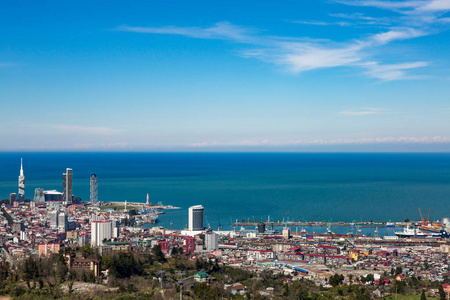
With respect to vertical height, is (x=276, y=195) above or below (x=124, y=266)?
below

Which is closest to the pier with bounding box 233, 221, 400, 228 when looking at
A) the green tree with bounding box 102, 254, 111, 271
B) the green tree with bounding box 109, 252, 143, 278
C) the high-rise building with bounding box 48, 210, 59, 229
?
the high-rise building with bounding box 48, 210, 59, 229

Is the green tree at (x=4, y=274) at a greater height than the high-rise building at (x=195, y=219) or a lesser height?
greater

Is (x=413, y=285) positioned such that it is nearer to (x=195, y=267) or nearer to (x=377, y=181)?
(x=195, y=267)

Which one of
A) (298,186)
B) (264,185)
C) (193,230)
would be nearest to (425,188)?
(298,186)

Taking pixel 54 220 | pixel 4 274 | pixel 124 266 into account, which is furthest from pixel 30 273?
pixel 54 220

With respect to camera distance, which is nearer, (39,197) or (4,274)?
(4,274)

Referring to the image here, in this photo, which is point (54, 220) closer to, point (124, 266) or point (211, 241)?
point (211, 241)

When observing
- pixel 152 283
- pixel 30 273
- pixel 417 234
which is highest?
pixel 30 273

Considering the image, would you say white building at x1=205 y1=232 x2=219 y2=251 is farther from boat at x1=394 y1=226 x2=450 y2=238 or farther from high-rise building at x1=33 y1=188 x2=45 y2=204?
high-rise building at x1=33 y1=188 x2=45 y2=204

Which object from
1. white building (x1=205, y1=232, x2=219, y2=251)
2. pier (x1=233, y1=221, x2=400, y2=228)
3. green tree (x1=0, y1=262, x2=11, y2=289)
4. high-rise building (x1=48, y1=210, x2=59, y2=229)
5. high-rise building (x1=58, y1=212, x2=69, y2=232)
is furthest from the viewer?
pier (x1=233, y1=221, x2=400, y2=228)

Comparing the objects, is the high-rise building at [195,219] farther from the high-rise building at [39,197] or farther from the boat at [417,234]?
the high-rise building at [39,197]

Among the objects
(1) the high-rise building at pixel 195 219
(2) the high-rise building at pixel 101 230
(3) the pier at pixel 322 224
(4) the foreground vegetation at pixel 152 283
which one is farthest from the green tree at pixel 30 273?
(3) the pier at pixel 322 224
